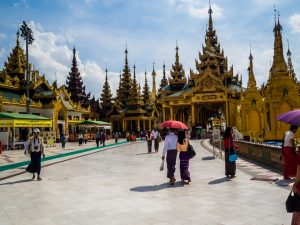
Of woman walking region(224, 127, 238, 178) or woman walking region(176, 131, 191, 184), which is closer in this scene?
woman walking region(176, 131, 191, 184)

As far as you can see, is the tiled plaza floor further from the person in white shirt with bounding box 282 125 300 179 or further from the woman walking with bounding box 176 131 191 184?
the person in white shirt with bounding box 282 125 300 179

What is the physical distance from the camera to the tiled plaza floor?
523 cm

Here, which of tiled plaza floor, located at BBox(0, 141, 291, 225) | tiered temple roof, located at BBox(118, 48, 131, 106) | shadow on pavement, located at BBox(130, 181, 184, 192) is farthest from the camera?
tiered temple roof, located at BBox(118, 48, 131, 106)

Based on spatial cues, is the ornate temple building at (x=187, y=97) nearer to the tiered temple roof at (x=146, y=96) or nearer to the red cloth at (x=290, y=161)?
the tiered temple roof at (x=146, y=96)

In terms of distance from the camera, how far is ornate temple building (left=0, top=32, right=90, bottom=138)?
110 feet

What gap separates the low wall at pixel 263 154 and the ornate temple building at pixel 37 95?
24.6 meters

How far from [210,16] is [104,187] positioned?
55.3 m

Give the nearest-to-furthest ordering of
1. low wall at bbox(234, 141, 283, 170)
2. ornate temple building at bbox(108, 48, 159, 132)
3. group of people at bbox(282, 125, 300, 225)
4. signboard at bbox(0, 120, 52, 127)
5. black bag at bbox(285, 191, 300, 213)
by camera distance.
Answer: black bag at bbox(285, 191, 300, 213) < group of people at bbox(282, 125, 300, 225) < low wall at bbox(234, 141, 283, 170) < signboard at bbox(0, 120, 52, 127) < ornate temple building at bbox(108, 48, 159, 132)

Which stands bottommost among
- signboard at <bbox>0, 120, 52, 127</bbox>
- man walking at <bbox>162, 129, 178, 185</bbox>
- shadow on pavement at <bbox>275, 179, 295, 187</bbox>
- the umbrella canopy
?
shadow on pavement at <bbox>275, 179, 295, 187</bbox>

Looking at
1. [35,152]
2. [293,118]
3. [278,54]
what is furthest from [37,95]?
[293,118]

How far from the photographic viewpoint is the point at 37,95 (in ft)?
123

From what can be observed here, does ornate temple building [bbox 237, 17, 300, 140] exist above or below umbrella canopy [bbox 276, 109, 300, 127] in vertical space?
above

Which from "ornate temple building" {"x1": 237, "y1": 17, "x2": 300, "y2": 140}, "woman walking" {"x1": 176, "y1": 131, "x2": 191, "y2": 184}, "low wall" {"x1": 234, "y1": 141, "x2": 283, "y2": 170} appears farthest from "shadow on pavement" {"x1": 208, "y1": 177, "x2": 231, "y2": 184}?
"ornate temple building" {"x1": 237, "y1": 17, "x2": 300, "y2": 140}

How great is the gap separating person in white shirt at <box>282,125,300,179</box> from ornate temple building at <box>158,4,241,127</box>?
1398 inches
